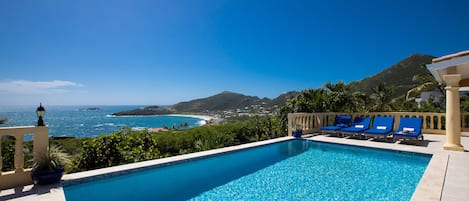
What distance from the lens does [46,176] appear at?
13.5 ft

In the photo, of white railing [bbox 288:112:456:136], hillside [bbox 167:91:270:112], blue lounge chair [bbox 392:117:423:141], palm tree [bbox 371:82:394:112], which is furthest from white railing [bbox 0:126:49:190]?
hillside [bbox 167:91:270:112]

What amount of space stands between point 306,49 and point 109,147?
18560 millimetres

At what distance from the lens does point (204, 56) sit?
21.7 meters

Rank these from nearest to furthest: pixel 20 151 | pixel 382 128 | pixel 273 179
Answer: pixel 20 151 < pixel 273 179 < pixel 382 128

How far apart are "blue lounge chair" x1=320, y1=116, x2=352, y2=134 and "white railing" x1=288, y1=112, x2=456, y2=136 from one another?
2.17 feet

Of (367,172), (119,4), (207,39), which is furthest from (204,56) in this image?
(367,172)

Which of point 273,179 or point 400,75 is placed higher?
point 400,75

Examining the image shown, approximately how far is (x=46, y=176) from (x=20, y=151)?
70cm

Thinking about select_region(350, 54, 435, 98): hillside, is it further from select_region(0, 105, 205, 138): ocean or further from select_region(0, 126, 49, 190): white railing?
select_region(0, 126, 49, 190): white railing

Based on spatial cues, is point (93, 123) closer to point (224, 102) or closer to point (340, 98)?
point (224, 102)

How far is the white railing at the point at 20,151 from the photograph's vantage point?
4.11 metres

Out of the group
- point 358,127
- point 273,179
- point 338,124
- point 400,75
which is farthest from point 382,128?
point 400,75

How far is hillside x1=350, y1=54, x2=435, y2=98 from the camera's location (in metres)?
34.3

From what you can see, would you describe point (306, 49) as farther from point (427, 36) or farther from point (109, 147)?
point (109, 147)
